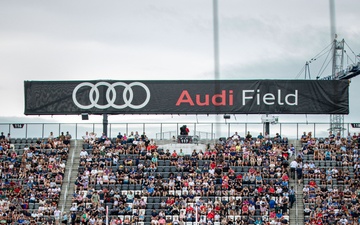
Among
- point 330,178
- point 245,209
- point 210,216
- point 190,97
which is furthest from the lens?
point 190,97

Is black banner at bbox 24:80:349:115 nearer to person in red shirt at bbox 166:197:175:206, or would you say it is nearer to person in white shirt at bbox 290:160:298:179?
person in white shirt at bbox 290:160:298:179

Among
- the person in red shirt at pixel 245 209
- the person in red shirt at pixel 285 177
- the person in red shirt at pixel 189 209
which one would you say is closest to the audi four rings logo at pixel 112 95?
the person in red shirt at pixel 285 177

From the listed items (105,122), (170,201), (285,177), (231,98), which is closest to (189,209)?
(170,201)

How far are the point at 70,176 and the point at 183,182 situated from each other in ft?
29.3

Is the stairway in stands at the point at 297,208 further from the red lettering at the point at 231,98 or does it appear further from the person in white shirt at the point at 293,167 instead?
the red lettering at the point at 231,98

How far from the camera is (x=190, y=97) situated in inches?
2480

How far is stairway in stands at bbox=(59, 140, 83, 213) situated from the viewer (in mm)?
53094

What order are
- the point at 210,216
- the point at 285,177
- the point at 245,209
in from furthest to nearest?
the point at 285,177 < the point at 245,209 < the point at 210,216

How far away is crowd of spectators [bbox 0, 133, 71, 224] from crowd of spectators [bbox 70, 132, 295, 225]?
1.73 metres

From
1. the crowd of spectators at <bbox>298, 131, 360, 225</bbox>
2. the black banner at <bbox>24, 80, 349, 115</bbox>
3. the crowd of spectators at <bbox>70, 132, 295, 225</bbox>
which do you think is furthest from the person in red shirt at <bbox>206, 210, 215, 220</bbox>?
the black banner at <bbox>24, 80, 349, 115</bbox>

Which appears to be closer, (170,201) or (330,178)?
(170,201)

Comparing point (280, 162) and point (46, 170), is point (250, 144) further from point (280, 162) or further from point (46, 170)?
point (46, 170)

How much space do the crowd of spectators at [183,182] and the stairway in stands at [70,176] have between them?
33.1 inches

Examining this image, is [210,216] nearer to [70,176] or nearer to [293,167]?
[293,167]
